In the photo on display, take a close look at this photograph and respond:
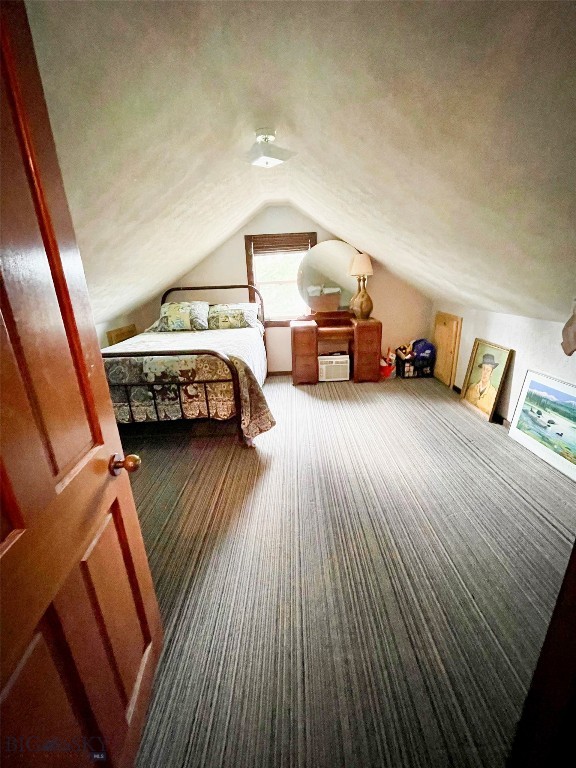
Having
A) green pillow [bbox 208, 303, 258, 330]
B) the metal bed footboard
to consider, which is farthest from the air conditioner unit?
the metal bed footboard

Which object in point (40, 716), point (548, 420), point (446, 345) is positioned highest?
point (40, 716)

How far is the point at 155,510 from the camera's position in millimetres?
1934

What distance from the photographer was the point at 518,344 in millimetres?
2633

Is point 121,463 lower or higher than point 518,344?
higher

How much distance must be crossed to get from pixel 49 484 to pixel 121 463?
11.4 inches

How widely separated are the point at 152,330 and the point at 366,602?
332cm

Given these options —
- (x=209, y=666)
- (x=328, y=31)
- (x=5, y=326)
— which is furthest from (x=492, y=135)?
(x=209, y=666)

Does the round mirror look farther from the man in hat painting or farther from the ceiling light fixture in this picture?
the ceiling light fixture

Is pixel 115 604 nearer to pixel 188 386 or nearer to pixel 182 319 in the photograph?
pixel 188 386

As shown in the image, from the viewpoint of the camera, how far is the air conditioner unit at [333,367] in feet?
12.7

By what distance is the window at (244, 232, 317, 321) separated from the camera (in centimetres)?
399

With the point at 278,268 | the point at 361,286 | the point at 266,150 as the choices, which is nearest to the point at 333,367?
the point at 361,286

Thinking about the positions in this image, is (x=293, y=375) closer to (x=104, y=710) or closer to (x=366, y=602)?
(x=366, y=602)

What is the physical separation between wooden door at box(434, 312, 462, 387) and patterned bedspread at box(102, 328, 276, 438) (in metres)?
2.29
